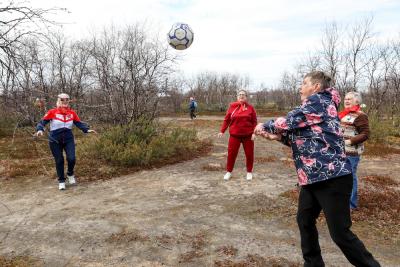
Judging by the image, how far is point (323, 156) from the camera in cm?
288

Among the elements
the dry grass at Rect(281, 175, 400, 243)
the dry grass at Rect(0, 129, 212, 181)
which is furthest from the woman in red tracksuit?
the dry grass at Rect(0, 129, 212, 181)

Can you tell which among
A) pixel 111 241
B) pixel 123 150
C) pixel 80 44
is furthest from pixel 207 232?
pixel 80 44

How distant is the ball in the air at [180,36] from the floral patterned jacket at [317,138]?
712 cm

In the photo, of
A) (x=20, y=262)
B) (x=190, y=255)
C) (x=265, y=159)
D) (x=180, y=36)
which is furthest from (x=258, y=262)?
(x=180, y=36)

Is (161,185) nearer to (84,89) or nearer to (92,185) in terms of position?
(92,185)

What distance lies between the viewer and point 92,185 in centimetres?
718

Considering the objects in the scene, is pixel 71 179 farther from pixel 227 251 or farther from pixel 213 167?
pixel 227 251

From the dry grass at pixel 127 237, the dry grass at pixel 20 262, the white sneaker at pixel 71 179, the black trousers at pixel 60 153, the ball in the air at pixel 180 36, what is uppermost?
the ball in the air at pixel 180 36

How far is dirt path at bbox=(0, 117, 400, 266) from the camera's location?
394 centimetres

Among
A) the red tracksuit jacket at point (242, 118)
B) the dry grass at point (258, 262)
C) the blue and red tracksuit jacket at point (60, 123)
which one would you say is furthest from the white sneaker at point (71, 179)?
the dry grass at point (258, 262)

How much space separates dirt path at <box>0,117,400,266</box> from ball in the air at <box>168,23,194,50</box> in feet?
12.7

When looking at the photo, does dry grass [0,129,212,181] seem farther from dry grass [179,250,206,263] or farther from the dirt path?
dry grass [179,250,206,263]

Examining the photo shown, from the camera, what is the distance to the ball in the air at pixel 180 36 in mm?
9531

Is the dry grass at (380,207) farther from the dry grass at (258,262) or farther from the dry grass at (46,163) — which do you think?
the dry grass at (46,163)
